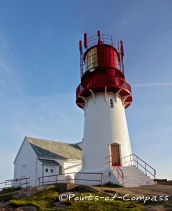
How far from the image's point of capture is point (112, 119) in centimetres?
2100

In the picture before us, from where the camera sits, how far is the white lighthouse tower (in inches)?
784

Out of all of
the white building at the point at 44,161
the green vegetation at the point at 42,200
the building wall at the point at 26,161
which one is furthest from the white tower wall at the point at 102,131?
the building wall at the point at 26,161

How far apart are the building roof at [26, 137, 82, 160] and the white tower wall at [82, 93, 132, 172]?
6752mm

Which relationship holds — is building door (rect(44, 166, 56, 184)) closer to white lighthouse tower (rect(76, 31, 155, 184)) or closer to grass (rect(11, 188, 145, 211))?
white lighthouse tower (rect(76, 31, 155, 184))

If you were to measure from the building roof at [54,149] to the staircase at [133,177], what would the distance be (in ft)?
33.3

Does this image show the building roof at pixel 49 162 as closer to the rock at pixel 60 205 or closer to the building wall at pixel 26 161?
the building wall at pixel 26 161

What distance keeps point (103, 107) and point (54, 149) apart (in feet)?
35.2

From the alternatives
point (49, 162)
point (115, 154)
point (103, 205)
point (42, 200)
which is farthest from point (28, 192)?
point (49, 162)

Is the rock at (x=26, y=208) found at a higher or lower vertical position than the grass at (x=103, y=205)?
lower

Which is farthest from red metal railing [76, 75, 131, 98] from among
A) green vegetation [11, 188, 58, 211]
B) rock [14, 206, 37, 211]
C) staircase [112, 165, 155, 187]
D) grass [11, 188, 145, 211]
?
rock [14, 206, 37, 211]

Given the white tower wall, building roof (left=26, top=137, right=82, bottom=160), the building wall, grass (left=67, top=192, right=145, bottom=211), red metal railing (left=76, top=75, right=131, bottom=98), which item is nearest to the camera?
grass (left=67, top=192, right=145, bottom=211)

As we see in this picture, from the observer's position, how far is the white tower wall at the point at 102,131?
1992 centimetres

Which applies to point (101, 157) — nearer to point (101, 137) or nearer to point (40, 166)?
point (101, 137)

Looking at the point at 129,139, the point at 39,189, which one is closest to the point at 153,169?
the point at 129,139
